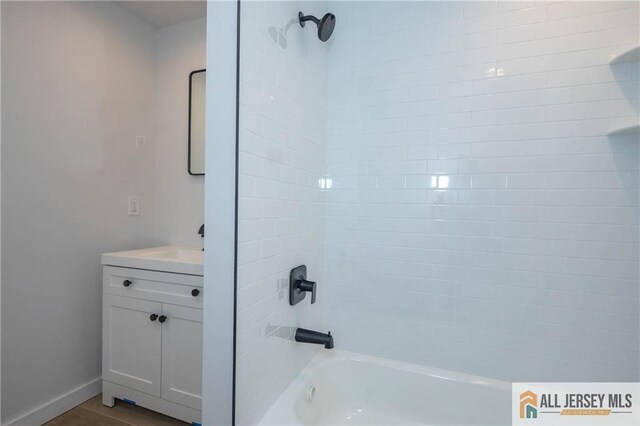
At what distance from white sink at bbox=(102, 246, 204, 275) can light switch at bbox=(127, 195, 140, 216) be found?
0.30m

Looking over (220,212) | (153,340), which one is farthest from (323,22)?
(153,340)

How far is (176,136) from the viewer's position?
6.60ft

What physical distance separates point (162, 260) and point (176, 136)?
0.95 meters

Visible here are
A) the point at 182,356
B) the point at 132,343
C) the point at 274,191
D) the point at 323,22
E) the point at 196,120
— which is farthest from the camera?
the point at 196,120

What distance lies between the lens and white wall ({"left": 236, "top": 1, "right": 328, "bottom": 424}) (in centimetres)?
95

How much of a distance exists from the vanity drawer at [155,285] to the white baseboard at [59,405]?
591 millimetres

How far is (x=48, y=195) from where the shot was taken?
1.56m

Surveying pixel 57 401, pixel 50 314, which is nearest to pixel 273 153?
pixel 50 314

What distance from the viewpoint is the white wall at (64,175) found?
1.42 m

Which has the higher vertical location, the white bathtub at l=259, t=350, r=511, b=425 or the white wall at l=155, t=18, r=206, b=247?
the white wall at l=155, t=18, r=206, b=247
